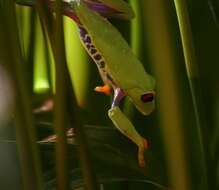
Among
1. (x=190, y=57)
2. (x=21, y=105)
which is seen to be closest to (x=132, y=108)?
(x=190, y=57)

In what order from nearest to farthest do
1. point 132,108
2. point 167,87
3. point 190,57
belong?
point 167,87 < point 190,57 < point 132,108

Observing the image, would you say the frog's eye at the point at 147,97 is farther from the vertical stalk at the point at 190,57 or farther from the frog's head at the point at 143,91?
the vertical stalk at the point at 190,57

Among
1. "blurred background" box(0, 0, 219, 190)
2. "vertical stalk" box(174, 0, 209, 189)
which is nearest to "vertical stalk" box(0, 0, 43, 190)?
"blurred background" box(0, 0, 219, 190)

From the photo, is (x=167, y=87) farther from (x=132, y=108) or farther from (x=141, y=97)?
(x=132, y=108)

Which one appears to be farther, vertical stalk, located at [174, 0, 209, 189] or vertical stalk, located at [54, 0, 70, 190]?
vertical stalk, located at [174, 0, 209, 189]

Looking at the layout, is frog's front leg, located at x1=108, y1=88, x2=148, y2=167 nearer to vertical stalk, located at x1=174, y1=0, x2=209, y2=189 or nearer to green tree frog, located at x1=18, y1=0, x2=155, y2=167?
green tree frog, located at x1=18, y1=0, x2=155, y2=167

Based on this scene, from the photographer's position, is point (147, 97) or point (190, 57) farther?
point (190, 57)
